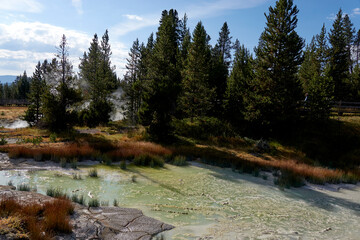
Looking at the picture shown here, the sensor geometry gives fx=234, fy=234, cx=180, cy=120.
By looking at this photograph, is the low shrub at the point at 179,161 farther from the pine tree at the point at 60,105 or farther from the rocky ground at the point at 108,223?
the pine tree at the point at 60,105

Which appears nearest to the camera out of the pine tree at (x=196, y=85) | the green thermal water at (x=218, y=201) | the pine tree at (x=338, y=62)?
the green thermal water at (x=218, y=201)

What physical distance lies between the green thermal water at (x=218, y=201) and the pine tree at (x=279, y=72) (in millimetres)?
14583

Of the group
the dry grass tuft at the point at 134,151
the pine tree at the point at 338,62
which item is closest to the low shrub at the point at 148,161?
the dry grass tuft at the point at 134,151

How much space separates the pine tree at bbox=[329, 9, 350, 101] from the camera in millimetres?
35094

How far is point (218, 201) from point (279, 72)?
21881 mm

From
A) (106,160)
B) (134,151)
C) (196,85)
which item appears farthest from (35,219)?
(196,85)

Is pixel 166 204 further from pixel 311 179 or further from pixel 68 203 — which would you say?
pixel 311 179

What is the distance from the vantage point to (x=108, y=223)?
6039 millimetres

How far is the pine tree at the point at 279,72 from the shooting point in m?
25.7

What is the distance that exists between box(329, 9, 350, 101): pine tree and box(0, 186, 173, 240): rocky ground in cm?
3747

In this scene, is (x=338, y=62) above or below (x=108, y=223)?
above

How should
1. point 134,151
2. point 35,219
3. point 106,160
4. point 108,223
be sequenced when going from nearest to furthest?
point 35,219 < point 108,223 < point 106,160 < point 134,151

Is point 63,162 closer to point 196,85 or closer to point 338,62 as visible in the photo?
point 196,85

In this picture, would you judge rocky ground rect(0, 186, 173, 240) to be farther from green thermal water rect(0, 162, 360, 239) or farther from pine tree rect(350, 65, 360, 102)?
pine tree rect(350, 65, 360, 102)
